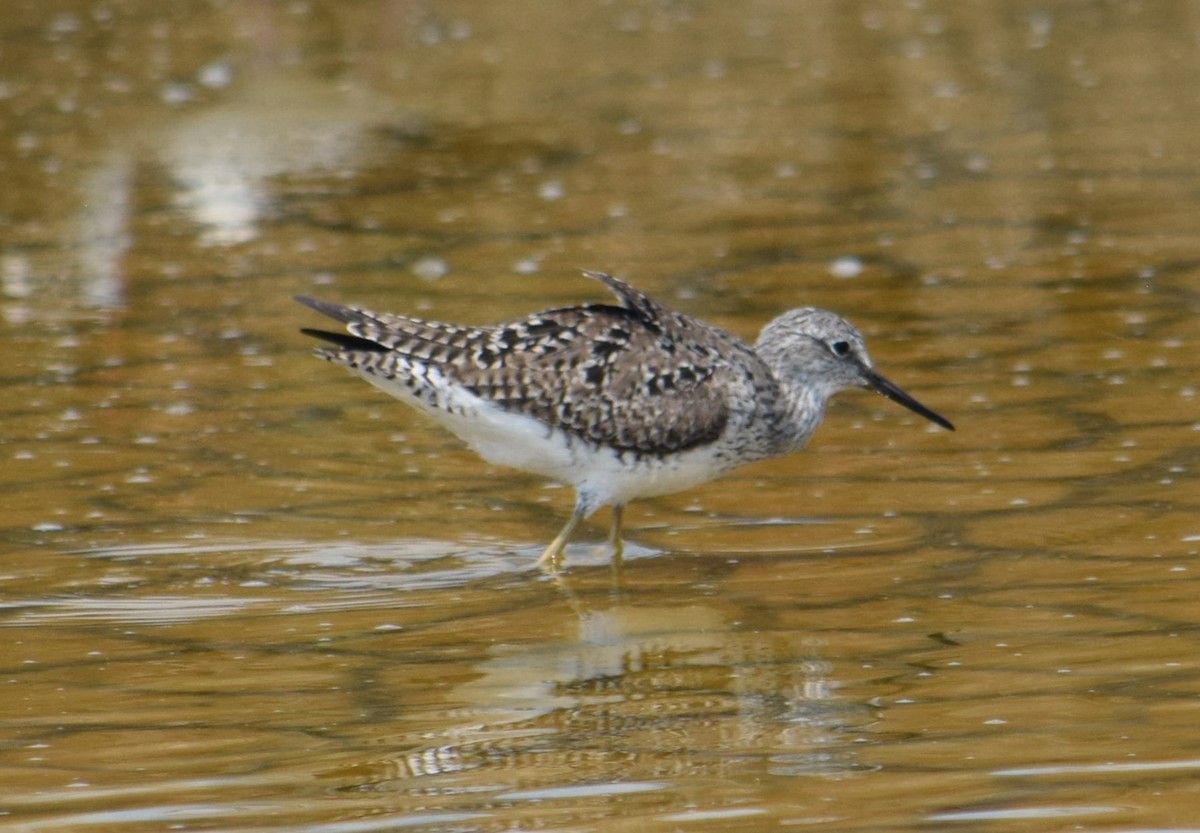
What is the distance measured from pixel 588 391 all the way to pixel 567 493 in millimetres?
1156

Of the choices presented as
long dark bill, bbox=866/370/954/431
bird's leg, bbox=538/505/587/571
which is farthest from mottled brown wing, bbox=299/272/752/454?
long dark bill, bbox=866/370/954/431

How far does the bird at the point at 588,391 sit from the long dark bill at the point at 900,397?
0.57 m

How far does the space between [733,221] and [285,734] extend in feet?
23.3

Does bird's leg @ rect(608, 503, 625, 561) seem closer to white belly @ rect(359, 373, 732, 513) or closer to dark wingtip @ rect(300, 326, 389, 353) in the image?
white belly @ rect(359, 373, 732, 513)

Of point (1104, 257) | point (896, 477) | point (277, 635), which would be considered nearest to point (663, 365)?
point (896, 477)

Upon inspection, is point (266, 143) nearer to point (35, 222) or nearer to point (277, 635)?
point (35, 222)

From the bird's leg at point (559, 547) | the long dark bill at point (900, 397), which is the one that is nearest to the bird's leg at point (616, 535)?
the bird's leg at point (559, 547)

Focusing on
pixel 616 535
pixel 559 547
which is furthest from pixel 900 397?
pixel 559 547

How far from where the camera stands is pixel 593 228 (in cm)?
1273

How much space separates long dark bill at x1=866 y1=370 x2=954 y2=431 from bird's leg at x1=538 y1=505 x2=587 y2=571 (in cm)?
148

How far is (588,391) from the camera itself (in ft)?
26.9

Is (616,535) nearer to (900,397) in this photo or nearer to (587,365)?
(587,365)

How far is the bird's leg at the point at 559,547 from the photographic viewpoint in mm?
8133

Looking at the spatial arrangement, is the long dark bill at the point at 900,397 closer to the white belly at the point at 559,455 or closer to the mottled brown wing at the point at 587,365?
the mottled brown wing at the point at 587,365
